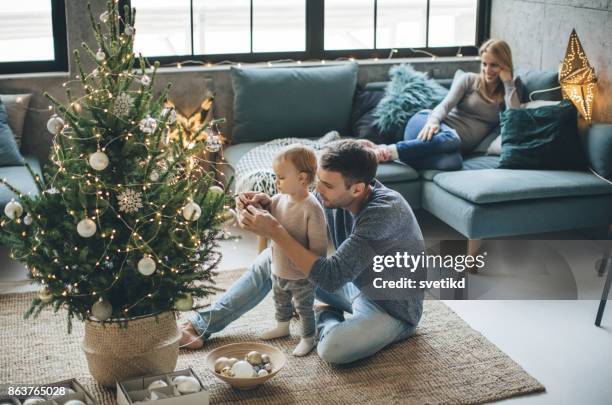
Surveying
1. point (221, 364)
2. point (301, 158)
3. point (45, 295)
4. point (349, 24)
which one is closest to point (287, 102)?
point (349, 24)

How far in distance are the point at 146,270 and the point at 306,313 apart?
77cm

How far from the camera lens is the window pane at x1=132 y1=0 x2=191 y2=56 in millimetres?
5090

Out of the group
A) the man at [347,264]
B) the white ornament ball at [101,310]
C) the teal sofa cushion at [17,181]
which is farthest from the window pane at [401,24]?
the white ornament ball at [101,310]

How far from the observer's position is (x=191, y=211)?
2631mm

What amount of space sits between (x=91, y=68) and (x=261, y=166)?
1.32 meters

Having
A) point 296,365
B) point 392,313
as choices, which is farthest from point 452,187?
point 296,365

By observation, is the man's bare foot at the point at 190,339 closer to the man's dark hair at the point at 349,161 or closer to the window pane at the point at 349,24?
the man's dark hair at the point at 349,161

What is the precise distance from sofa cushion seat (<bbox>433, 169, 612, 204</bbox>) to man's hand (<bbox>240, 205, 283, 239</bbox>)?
131 centimetres

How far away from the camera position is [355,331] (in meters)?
3.05

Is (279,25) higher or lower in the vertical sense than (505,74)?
higher

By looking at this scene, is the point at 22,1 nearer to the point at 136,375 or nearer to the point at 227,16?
the point at 227,16

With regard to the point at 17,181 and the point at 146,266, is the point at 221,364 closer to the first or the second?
the point at 146,266

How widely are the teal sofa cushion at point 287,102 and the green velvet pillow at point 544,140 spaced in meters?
1.12

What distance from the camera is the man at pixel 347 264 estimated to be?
296 centimetres
